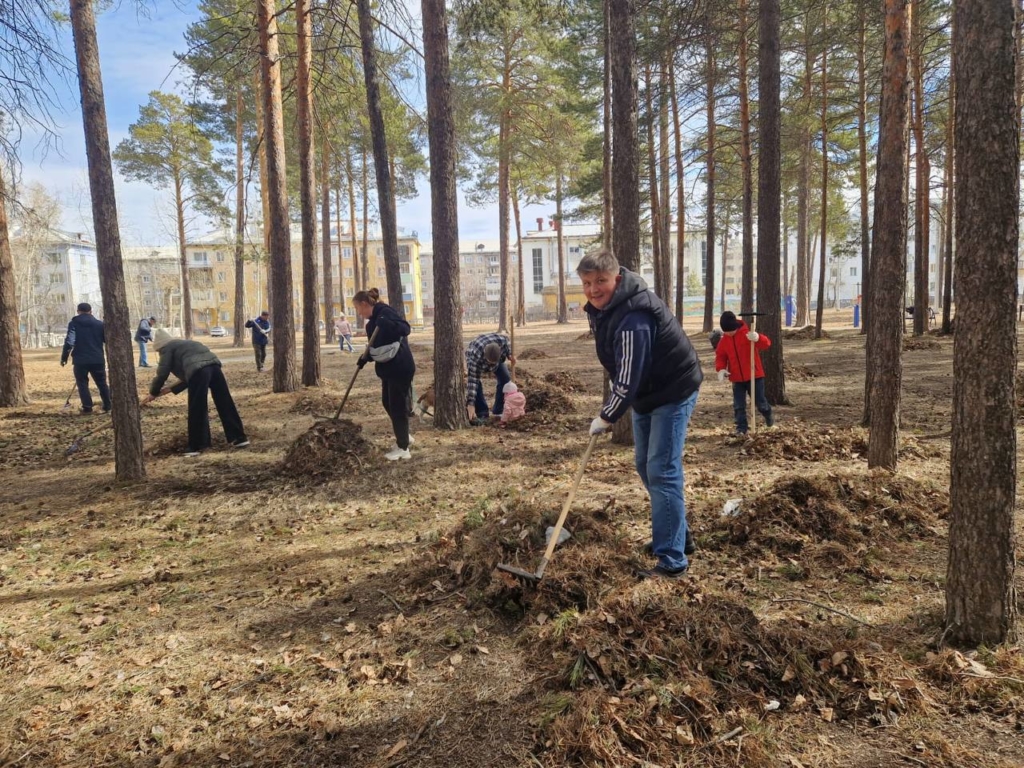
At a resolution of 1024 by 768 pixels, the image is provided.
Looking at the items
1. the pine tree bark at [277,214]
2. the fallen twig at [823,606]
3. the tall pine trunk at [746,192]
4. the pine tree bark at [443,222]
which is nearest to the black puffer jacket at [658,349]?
the fallen twig at [823,606]

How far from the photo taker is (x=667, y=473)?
371 centimetres

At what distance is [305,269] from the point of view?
12.5 meters

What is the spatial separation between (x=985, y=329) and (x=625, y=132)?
4796 millimetres

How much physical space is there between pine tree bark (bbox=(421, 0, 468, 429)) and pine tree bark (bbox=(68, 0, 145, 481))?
141 inches

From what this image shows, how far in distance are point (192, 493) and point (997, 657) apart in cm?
642

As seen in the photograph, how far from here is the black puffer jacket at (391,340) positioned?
6.70 metres

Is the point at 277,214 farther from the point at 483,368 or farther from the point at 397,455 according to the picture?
the point at 397,455

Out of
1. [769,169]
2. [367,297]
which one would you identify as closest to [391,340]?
[367,297]

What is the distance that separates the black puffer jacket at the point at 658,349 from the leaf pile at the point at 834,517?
1.33 meters

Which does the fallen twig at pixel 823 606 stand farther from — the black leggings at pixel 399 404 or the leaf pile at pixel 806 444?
the black leggings at pixel 399 404

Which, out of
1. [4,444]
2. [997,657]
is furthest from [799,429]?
[4,444]

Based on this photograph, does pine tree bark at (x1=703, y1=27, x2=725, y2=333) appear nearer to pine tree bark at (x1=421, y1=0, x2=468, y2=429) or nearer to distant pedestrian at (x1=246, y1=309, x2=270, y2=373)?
pine tree bark at (x1=421, y1=0, x2=468, y2=429)

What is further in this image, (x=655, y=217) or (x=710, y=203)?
(x=655, y=217)

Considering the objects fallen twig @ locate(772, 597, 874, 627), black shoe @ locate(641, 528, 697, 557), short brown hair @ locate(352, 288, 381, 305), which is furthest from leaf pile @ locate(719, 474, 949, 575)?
short brown hair @ locate(352, 288, 381, 305)
